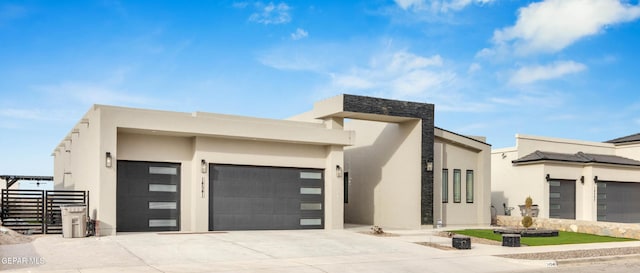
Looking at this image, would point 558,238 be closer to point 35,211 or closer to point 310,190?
point 310,190

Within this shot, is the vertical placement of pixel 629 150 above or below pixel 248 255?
above

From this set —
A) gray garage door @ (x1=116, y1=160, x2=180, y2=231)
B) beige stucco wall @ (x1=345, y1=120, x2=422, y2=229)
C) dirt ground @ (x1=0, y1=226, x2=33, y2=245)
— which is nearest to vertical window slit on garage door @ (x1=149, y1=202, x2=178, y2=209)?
gray garage door @ (x1=116, y1=160, x2=180, y2=231)

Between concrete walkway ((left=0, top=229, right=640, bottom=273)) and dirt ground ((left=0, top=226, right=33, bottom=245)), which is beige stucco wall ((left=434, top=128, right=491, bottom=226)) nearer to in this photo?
concrete walkway ((left=0, top=229, right=640, bottom=273))

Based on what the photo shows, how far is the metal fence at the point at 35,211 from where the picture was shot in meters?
19.0

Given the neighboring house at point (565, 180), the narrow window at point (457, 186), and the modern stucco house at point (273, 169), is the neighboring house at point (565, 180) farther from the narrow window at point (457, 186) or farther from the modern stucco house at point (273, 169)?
the narrow window at point (457, 186)

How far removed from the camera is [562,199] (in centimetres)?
3173

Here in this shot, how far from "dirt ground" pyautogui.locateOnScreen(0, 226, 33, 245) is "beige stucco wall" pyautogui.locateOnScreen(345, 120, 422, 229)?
14.6m

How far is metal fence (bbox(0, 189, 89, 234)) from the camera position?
19.0m

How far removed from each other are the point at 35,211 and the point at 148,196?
353cm

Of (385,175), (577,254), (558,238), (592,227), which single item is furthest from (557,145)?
(577,254)

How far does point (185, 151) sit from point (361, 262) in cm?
913

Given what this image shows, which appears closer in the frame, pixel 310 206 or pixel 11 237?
pixel 11 237

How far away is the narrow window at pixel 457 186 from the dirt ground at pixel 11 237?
59.7ft

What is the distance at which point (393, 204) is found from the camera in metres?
26.6
